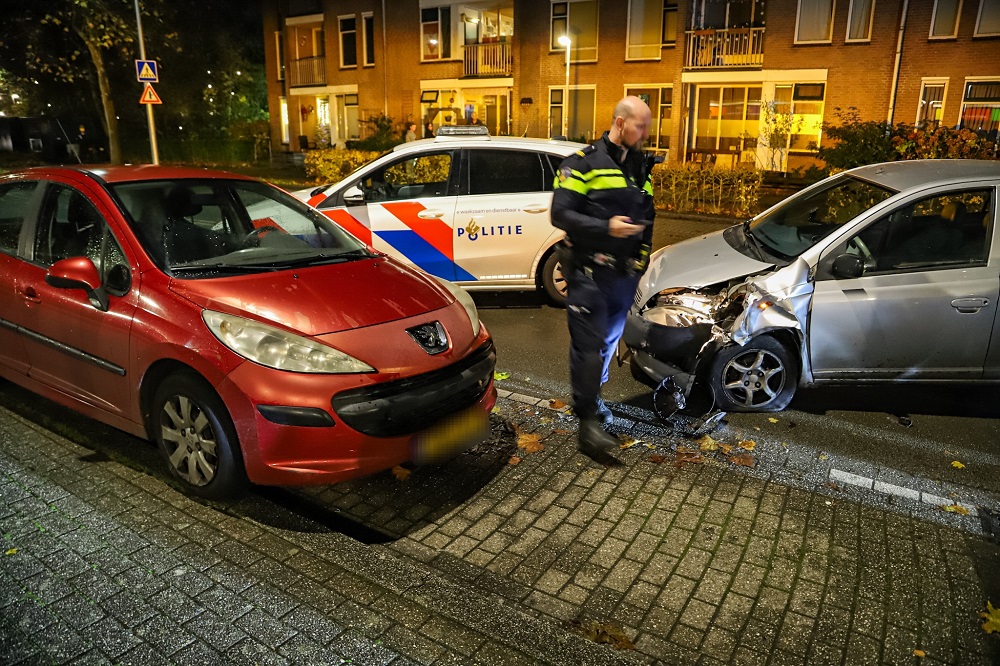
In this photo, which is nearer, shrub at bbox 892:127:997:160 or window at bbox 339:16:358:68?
shrub at bbox 892:127:997:160

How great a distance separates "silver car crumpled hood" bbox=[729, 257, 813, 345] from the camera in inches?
185

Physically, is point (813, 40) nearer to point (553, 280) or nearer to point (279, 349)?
point (553, 280)

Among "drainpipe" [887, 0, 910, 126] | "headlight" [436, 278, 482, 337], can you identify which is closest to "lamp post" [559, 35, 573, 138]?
"drainpipe" [887, 0, 910, 126]

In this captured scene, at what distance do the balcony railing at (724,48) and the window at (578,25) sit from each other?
3.66 meters

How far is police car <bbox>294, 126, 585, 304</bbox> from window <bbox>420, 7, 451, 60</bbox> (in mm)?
23223

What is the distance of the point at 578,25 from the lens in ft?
82.6

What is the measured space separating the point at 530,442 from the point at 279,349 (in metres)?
1.75

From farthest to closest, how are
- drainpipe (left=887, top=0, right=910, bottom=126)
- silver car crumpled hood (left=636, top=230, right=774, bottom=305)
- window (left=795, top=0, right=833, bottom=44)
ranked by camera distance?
window (left=795, top=0, right=833, bottom=44)
drainpipe (left=887, top=0, right=910, bottom=126)
silver car crumpled hood (left=636, top=230, right=774, bottom=305)

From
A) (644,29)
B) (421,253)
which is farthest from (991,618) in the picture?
(644,29)

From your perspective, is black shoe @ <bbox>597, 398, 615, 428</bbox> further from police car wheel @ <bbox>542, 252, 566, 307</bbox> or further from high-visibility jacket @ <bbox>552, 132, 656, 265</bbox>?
police car wheel @ <bbox>542, 252, 566, 307</bbox>

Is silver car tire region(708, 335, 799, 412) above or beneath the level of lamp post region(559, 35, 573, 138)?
beneath

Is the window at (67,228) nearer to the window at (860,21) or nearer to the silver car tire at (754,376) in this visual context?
the silver car tire at (754,376)

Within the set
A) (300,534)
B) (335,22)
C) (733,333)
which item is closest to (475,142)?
(733,333)

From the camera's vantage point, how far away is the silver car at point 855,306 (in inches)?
185
